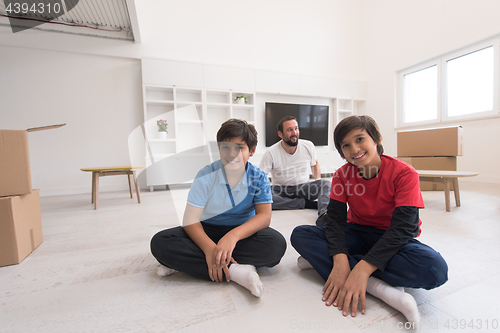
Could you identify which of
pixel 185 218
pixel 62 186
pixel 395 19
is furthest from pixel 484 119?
pixel 62 186

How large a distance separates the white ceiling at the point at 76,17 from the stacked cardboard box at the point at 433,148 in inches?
143

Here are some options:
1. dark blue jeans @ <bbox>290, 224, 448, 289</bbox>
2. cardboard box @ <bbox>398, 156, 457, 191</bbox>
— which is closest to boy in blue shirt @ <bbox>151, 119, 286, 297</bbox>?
dark blue jeans @ <bbox>290, 224, 448, 289</bbox>

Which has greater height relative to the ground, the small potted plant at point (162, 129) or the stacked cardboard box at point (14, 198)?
the small potted plant at point (162, 129)

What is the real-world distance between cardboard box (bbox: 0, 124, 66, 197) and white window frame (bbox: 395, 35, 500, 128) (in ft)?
15.2

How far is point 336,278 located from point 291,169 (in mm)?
1412

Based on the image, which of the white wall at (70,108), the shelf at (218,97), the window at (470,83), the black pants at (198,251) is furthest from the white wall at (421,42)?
the white wall at (70,108)

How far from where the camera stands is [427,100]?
13.2 feet

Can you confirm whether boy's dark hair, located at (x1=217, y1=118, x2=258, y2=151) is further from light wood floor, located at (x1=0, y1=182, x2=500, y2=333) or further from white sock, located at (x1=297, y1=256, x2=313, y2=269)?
white sock, located at (x1=297, y1=256, x2=313, y2=269)

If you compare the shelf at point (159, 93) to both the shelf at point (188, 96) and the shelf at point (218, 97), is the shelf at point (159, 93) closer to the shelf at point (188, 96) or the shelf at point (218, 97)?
the shelf at point (188, 96)

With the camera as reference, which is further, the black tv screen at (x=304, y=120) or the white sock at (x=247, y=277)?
the black tv screen at (x=304, y=120)

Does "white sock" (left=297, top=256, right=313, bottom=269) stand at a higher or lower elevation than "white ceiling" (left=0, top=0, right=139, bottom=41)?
lower

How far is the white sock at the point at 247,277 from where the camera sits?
0.74 m

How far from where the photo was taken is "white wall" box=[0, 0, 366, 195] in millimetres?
3225

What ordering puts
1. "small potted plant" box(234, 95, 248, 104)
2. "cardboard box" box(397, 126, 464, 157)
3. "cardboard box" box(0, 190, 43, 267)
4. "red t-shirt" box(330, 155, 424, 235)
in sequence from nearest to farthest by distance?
"red t-shirt" box(330, 155, 424, 235) < "cardboard box" box(0, 190, 43, 267) < "cardboard box" box(397, 126, 464, 157) < "small potted plant" box(234, 95, 248, 104)
